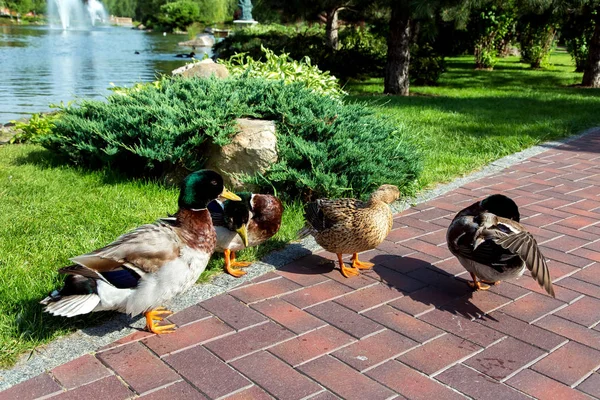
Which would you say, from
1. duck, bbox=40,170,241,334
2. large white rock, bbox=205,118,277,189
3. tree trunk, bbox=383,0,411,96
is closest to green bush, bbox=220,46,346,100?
large white rock, bbox=205,118,277,189

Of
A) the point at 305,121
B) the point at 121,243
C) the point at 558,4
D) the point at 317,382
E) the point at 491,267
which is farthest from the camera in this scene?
the point at 558,4

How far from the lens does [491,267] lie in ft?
10.7

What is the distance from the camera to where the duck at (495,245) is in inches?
122

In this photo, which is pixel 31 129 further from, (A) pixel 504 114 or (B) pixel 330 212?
(A) pixel 504 114

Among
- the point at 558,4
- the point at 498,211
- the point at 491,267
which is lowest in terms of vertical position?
the point at 491,267

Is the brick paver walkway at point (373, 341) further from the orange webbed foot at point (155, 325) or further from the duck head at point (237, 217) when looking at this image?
the duck head at point (237, 217)

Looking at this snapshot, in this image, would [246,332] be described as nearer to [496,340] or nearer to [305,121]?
[496,340]

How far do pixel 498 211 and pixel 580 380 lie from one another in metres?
1.25

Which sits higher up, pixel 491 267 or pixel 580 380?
pixel 491 267

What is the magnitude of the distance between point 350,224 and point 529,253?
3.58ft

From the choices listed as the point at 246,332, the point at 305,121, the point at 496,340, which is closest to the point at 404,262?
the point at 496,340

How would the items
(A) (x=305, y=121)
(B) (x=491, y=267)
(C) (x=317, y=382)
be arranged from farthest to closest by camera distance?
(A) (x=305, y=121) < (B) (x=491, y=267) < (C) (x=317, y=382)

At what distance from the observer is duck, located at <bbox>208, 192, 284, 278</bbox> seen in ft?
12.0

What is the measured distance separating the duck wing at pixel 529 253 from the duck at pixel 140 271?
1.69 meters
